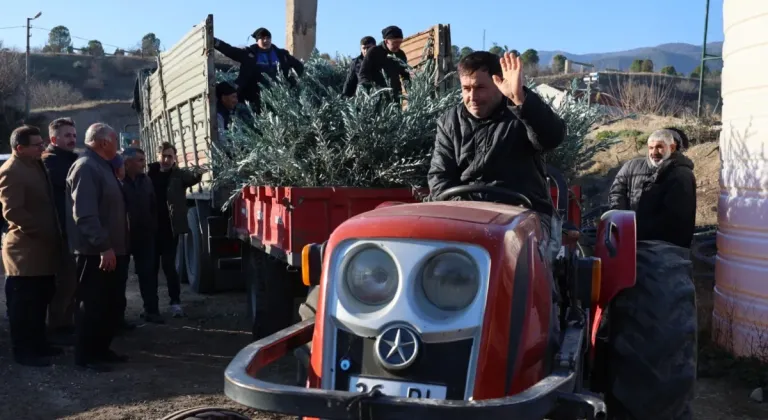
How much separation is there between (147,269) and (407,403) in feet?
18.2

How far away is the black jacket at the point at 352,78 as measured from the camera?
286 inches

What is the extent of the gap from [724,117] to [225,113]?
14.5 feet

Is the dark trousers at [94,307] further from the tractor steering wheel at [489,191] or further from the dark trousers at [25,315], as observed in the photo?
the tractor steering wheel at [489,191]

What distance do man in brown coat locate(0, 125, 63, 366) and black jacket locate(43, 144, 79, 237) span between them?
437 millimetres

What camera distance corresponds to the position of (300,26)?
10266 mm

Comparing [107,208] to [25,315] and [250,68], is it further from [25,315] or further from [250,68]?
[250,68]

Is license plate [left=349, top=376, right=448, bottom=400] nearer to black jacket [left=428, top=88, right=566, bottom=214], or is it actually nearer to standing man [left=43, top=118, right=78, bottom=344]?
black jacket [left=428, top=88, right=566, bottom=214]

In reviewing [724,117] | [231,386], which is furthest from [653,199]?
[231,386]

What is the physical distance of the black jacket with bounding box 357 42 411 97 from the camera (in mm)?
7180

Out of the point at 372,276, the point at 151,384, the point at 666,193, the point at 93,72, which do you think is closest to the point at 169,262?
the point at 151,384

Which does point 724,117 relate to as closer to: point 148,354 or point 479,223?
point 479,223

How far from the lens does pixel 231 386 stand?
2.78 m

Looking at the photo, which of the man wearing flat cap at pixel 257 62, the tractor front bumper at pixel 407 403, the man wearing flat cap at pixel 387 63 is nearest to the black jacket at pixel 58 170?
the man wearing flat cap at pixel 257 62

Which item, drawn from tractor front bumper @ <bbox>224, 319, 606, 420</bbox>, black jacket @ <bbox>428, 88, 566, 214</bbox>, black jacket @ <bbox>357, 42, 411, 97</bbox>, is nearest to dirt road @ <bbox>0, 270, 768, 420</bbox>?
black jacket @ <bbox>428, 88, 566, 214</bbox>
